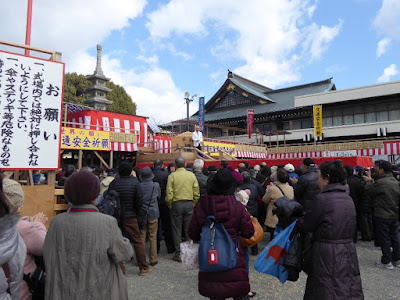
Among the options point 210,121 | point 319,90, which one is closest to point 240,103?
point 210,121

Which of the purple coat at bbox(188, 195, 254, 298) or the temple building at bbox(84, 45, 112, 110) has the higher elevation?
the temple building at bbox(84, 45, 112, 110)

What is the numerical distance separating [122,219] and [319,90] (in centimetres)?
3026

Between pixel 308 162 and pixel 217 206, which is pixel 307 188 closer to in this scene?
pixel 308 162

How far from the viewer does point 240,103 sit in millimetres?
33562

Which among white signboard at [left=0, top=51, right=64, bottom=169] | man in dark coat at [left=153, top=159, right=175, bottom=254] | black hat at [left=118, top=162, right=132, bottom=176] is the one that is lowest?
man in dark coat at [left=153, top=159, right=175, bottom=254]

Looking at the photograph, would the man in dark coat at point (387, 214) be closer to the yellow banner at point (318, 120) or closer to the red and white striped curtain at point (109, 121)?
the red and white striped curtain at point (109, 121)

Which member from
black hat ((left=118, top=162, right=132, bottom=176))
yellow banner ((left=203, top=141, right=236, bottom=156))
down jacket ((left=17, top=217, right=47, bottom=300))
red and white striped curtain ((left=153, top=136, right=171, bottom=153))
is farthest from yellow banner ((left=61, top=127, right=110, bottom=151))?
down jacket ((left=17, top=217, right=47, bottom=300))

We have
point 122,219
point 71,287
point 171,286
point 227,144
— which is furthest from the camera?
point 227,144

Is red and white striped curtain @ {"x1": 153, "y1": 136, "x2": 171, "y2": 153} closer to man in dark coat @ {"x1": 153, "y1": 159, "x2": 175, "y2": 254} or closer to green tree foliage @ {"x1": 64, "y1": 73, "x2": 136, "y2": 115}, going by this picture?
man in dark coat @ {"x1": 153, "y1": 159, "x2": 175, "y2": 254}

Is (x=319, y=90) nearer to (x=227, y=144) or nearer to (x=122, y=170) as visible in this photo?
(x=227, y=144)

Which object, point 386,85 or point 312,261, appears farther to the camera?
point 386,85

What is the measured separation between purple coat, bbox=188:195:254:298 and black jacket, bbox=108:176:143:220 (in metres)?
1.79

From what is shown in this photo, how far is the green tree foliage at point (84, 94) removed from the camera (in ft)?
94.1

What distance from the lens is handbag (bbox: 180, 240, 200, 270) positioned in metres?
2.50
